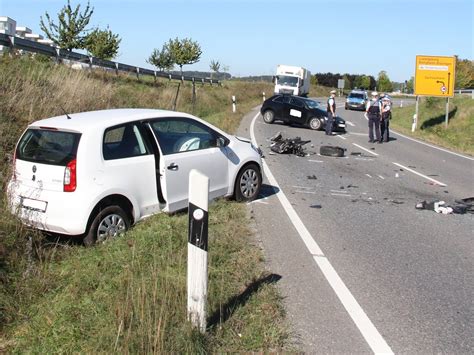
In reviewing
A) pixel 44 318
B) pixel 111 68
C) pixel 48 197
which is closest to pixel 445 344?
pixel 44 318

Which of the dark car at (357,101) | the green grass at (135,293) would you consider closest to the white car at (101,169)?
the green grass at (135,293)

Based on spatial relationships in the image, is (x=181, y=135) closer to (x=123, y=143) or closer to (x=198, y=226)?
(x=123, y=143)

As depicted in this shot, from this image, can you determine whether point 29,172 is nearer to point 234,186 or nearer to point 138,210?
point 138,210

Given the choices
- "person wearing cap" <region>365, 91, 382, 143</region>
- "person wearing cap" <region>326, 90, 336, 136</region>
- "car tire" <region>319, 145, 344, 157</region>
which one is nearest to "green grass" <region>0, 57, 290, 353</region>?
"car tire" <region>319, 145, 344, 157</region>

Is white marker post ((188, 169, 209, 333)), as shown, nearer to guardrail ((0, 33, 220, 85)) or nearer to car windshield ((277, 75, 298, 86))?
guardrail ((0, 33, 220, 85))

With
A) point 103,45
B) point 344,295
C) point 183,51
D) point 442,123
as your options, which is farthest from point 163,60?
point 344,295

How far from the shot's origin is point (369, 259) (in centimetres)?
580

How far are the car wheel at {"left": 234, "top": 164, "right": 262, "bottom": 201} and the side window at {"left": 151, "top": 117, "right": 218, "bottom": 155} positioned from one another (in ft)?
2.87

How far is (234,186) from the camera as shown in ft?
25.9

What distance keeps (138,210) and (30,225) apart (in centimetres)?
122

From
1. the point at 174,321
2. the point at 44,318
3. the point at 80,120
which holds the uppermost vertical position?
the point at 80,120

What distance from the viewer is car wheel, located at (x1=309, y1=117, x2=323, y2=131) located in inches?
906

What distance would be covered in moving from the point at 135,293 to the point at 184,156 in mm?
2923

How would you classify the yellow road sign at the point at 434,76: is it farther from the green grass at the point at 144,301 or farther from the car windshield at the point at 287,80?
the green grass at the point at 144,301
